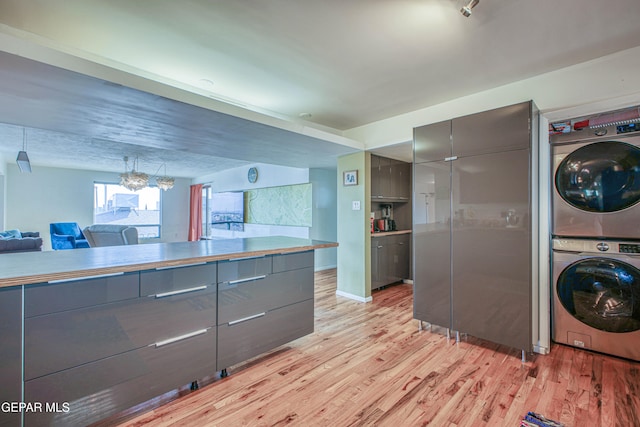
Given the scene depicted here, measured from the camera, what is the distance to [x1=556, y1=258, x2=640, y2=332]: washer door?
2.17 m

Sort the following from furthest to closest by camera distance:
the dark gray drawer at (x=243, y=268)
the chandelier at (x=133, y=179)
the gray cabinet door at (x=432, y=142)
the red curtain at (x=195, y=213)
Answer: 1. the red curtain at (x=195, y=213)
2. the chandelier at (x=133, y=179)
3. the gray cabinet door at (x=432, y=142)
4. the dark gray drawer at (x=243, y=268)

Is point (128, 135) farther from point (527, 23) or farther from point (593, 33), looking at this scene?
point (593, 33)

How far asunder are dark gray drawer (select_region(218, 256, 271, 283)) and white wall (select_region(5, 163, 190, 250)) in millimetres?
8033

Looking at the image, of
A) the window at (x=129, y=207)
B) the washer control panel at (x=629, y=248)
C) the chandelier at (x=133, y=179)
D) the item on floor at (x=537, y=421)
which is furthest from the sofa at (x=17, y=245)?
the washer control panel at (x=629, y=248)

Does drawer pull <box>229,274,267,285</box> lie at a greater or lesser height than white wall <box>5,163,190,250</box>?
lesser

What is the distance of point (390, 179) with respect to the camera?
4.41m

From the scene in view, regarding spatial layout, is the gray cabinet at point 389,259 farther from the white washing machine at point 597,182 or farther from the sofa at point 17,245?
the sofa at point 17,245

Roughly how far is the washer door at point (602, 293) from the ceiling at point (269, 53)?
169 cm

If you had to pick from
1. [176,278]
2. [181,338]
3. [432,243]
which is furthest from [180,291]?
[432,243]

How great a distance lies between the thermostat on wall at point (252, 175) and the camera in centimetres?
679

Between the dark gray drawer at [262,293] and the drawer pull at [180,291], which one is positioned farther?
the dark gray drawer at [262,293]
